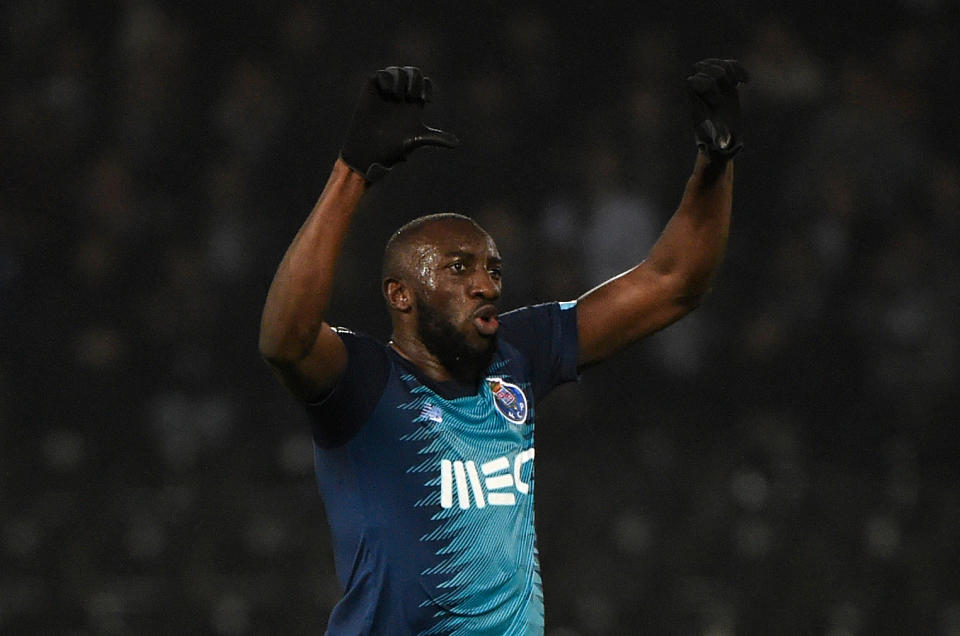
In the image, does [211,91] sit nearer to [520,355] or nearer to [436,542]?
[520,355]

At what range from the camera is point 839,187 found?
5.12 m

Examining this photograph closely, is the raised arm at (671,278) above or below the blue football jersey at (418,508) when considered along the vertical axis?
above

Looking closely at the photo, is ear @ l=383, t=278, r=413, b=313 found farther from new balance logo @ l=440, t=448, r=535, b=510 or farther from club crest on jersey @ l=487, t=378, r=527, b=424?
new balance logo @ l=440, t=448, r=535, b=510

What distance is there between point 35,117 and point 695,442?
9.07ft

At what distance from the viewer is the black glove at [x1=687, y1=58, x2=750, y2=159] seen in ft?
8.56

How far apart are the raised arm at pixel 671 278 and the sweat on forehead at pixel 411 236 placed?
1.28 ft

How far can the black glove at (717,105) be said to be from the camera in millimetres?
2609

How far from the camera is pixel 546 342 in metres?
2.86

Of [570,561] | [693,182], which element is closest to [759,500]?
[570,561]

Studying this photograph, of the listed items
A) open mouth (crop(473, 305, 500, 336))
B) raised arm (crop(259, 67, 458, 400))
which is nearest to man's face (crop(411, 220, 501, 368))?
open mouth (crop(473, 305, 500, 336))

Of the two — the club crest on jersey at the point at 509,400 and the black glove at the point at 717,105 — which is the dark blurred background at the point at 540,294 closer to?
the club crest on jersey at the point at 509,400

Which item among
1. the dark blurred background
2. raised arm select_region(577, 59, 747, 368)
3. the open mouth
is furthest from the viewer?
the dark blurred background

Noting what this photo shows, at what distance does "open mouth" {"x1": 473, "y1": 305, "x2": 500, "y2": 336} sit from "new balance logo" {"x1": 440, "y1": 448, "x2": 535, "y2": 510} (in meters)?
0.26

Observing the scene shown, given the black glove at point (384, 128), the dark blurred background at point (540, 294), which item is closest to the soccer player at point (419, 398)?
the black glove at point (384, 128)
